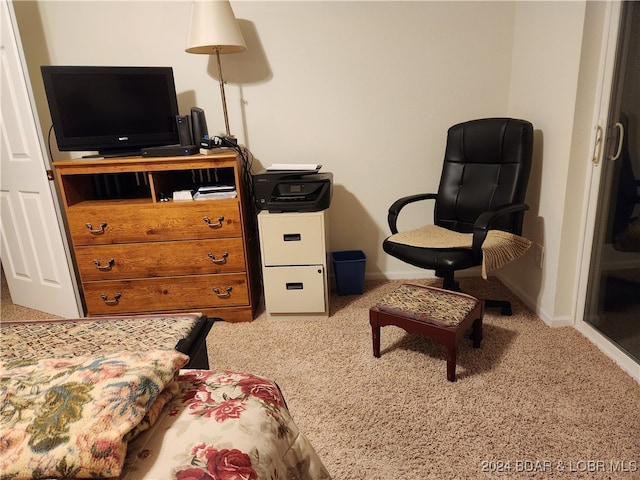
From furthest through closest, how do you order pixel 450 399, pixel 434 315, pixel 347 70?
pixel 347 70 < pixel 434 315 < pixel 450 399

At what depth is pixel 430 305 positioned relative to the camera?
75.7 inches

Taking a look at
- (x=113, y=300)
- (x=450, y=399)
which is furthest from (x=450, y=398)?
(x=113, y=300)

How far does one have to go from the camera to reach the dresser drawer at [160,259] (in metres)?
2.36

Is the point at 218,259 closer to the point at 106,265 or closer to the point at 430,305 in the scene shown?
the point at 106,265

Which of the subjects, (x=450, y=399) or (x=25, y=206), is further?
(x=25, y=206)

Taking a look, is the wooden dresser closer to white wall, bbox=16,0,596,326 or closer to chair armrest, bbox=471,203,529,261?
white wall, bbox=16,0,596,326

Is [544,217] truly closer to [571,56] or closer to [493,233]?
[493,233]

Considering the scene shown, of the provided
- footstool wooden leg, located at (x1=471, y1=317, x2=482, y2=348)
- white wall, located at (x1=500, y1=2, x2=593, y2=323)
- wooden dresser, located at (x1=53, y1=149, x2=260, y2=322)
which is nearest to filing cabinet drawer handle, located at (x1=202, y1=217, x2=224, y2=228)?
wooden dresser, located at (x1=53, y1=149, x2=260, y2=322)

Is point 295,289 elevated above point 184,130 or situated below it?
below

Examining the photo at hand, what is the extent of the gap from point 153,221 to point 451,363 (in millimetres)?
1701

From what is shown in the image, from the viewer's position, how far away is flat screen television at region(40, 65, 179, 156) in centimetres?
228

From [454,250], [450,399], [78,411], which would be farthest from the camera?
[454,250]

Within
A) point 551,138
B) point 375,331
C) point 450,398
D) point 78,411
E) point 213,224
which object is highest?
point 551,138

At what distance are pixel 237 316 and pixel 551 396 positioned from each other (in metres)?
1.62
